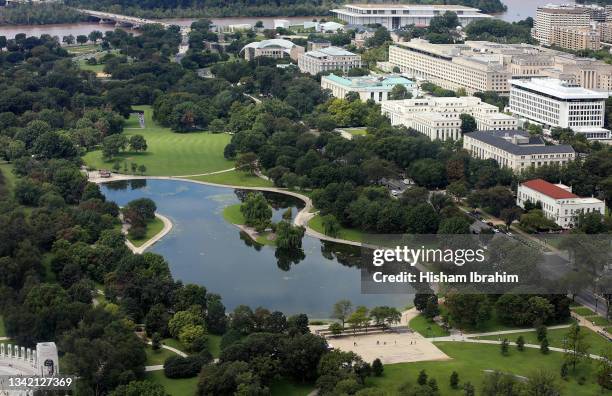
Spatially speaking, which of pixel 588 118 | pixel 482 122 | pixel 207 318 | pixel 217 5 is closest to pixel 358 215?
pixel 207 318

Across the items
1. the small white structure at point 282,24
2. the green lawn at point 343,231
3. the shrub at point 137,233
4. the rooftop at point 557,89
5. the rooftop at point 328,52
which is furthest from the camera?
the small white structure at point 282,24

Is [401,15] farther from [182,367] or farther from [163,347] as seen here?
[182,367]

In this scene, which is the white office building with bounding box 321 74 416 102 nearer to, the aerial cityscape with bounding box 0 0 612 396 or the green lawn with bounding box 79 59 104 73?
the aerial cityscape with bounding box 0 0 612 396

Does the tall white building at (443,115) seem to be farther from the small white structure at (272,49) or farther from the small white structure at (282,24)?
the small white structure at (282,24)

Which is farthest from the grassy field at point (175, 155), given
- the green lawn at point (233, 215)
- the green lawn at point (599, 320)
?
the green lawn at point (599, 320)

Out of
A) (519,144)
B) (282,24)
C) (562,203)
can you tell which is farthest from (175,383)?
(282,24)

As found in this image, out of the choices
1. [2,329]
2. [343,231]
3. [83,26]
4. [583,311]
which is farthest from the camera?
[83,26]
